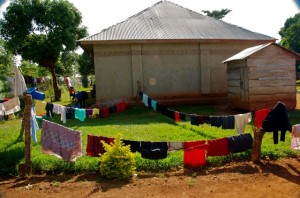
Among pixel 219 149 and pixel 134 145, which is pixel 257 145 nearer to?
pixel 219 149

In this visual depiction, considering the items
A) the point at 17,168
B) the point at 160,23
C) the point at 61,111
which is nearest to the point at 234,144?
the point at 17,168

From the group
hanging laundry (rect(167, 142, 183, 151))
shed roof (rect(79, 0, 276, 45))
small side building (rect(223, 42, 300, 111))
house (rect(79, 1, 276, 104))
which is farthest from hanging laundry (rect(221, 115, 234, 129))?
shed roof (rect(79, 0, 276, 45))

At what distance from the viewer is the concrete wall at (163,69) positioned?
52.3 ft

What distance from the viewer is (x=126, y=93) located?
16.2 meters

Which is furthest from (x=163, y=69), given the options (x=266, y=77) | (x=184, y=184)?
(x=184, y=184)

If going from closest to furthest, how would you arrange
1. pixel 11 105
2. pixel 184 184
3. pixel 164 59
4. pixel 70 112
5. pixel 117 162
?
1. pixel 184 184
2. pixel 117 162
3. pixel 70 112
4. pixel 11 105
5. pixel 164 59

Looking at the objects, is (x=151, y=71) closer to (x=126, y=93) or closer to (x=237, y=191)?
(x=126, y=93)

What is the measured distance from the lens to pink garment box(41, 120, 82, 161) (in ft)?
22.4

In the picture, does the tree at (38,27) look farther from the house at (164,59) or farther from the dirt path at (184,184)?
the dirt path at (184,184)

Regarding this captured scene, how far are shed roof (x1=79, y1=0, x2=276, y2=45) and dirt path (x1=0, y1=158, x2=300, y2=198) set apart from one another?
1025 cm

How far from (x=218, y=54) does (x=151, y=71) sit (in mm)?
4494

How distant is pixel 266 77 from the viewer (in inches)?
523

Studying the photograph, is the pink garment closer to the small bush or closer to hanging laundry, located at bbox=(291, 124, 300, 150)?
the small bush

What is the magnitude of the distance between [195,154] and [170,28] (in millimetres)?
12123
